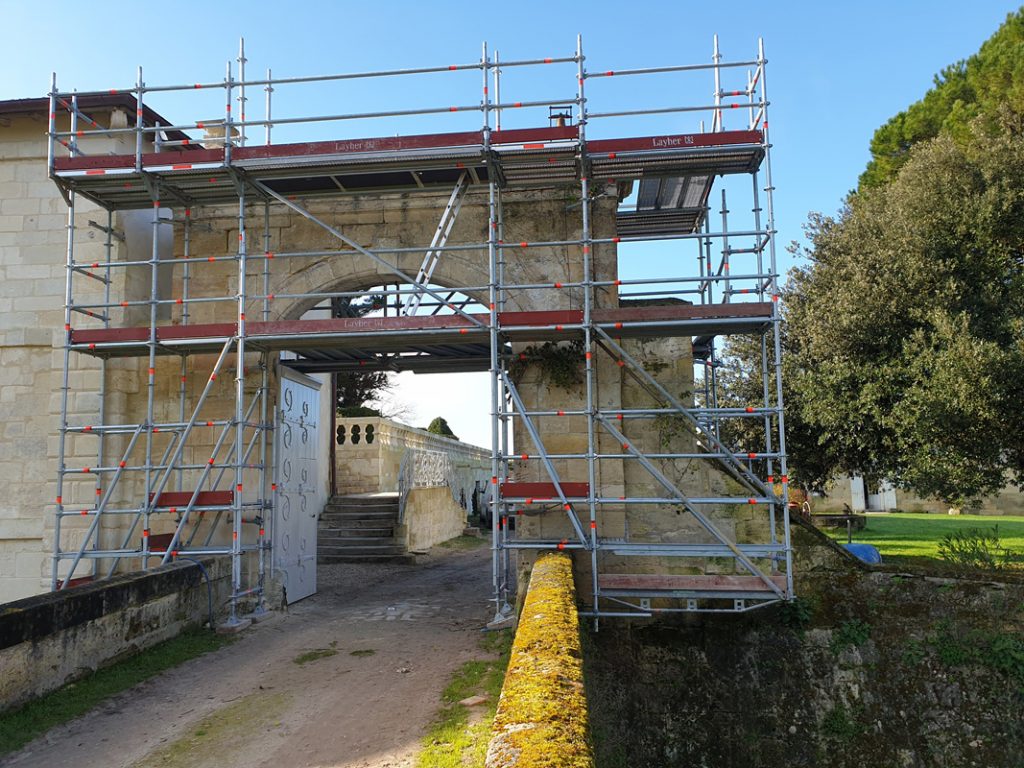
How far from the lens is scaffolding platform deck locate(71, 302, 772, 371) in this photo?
300 inches

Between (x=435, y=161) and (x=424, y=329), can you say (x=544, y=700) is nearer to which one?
(x=424, y=329)

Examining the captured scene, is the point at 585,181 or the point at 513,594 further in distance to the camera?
the point at 513,594

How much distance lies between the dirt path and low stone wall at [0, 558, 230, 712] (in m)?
0.40

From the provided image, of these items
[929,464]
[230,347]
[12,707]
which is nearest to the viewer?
[12,707]

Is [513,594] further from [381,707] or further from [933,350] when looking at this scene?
[933,350]

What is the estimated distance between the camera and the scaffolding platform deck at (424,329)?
25.0ft

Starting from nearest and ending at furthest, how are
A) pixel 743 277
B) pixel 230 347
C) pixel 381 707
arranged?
pixel 381 707
pixel 743 277
pixel 230 347

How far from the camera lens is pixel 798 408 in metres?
12.8

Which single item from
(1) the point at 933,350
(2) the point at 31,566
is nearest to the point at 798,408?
(1) the point at 933,350

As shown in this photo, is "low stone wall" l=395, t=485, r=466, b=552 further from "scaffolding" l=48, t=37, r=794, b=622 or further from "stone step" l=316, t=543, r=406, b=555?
"scaffolding" l=48, t=37, r=794, b=622

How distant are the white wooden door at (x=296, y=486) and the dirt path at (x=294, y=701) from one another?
72cm

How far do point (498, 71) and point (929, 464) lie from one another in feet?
23.8

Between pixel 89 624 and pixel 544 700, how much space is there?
170 inches

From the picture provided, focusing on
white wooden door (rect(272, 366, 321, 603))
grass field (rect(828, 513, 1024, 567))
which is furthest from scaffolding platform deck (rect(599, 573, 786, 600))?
grass field (rect(828, 513, 1024, 567))
